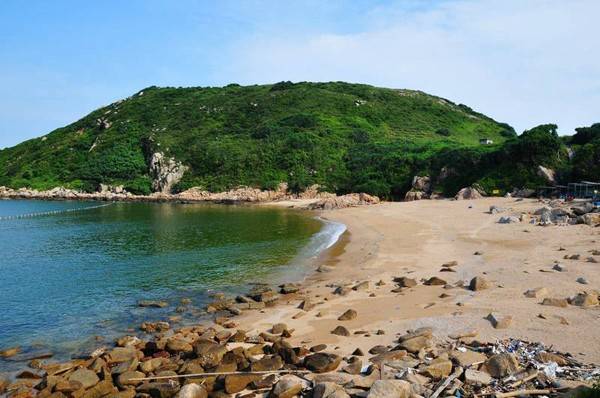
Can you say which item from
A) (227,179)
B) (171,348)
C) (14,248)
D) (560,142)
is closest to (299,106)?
(227,179)

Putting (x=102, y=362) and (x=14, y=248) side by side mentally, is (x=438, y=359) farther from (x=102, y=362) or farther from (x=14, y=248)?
(x=14, y=248)

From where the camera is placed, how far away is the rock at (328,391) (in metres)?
8.62

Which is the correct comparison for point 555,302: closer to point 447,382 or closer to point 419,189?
point 447,382

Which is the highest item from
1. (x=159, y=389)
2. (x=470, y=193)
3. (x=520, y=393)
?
(x=470, y=193)

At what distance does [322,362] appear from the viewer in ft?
35.7

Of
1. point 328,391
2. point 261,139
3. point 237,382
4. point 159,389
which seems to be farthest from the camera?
point 261,139

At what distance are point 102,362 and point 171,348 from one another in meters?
1.91

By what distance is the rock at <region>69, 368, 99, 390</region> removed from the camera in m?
11.4

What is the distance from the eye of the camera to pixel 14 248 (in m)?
35.0

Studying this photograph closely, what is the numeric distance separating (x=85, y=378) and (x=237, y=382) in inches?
163

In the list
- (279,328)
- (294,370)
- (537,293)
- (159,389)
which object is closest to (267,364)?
(294,370)

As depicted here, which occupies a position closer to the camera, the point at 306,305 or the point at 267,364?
the point at 267,364

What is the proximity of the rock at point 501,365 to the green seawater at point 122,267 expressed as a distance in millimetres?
11449

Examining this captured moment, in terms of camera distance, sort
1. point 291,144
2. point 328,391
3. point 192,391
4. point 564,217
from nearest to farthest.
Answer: point 328,391, point 192,391, point 564,217, point 291,144
